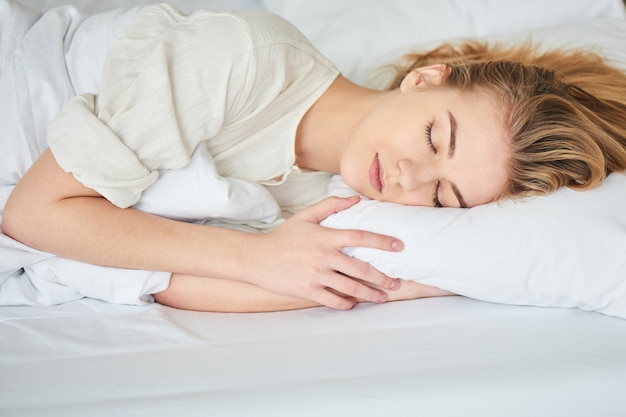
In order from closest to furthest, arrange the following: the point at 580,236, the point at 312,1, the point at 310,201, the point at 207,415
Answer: the point at 207,415 → the point at 580,236 → the point at 310,201 → the point at 312,1

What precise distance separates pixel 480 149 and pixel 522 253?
18cm

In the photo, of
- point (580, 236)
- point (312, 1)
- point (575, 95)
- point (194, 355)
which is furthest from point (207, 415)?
point (312, 1)

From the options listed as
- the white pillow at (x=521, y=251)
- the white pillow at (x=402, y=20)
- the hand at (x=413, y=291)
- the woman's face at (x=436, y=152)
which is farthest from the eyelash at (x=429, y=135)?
the white pillow at (x=402, y=20)

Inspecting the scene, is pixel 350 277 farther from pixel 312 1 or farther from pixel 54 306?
pixel 312 1

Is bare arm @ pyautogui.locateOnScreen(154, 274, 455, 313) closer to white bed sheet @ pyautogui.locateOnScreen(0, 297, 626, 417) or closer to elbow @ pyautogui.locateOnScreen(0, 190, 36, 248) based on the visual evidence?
white bed sheet @ pyautogui.locateOnScreen(0, 297, 626, 417)

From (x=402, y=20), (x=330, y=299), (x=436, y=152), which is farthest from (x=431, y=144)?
(x=402, y=20)

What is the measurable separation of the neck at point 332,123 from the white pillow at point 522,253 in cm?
27

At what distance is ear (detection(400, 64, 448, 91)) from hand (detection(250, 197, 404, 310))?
0.32m

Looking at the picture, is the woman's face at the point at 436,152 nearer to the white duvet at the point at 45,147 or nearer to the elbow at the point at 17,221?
the white duvet at the point at 45,147

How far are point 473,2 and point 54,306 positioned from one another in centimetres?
121

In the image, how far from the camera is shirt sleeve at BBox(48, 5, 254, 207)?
117cm

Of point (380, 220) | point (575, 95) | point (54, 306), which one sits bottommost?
point (54, 306)

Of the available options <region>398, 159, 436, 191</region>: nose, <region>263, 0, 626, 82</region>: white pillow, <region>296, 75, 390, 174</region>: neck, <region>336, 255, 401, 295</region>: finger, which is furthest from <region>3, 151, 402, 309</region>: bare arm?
<region>263, 0, 626, 82</region>: white pillow

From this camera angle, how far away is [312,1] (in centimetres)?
184
